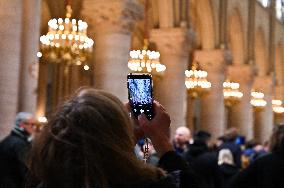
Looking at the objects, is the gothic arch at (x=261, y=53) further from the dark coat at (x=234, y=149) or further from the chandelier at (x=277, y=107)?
the dark coat at (x=234, y=149)

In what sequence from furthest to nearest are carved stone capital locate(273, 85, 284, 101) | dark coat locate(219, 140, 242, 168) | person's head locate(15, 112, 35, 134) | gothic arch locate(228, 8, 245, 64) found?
carved stone capital locate(273, 85, 284, 101) → gothic arch locate(228, 8, 245, 64) → dark coat locate(219, 140, 242, 168) → person's head locate(15, 112, 35, 134)

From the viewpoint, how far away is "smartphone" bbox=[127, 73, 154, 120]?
81.7 inches

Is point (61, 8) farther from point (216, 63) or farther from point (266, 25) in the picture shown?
point (266, 25)

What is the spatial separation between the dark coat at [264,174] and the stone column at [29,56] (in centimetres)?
645

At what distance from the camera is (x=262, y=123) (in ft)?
97.7

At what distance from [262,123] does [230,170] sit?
2145 centimetres

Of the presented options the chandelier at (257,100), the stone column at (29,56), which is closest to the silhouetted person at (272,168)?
the stone column at (29,56)

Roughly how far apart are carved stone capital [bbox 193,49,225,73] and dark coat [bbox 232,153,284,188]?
57.8ft

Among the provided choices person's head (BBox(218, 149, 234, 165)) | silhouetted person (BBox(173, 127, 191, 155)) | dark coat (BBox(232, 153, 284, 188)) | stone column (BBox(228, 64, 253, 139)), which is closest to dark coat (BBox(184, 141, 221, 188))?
silhouetted person (BBox(173, 127, 191, 155))

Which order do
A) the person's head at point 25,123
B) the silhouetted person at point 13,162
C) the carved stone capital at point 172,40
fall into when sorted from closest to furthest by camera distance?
the silhouetted person at point 13,162 < the person's head at point 25,123 < the carved stone capital at point 172,40

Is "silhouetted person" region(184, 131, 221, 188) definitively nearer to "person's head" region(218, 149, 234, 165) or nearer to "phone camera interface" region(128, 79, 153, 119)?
"person's head" region(218, 149, 234, 165)

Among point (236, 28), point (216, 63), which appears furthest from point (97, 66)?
point (236, 28)

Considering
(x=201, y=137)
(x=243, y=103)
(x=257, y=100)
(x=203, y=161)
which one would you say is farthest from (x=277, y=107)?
(x=203, y=161)

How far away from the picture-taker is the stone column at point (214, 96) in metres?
22.0
